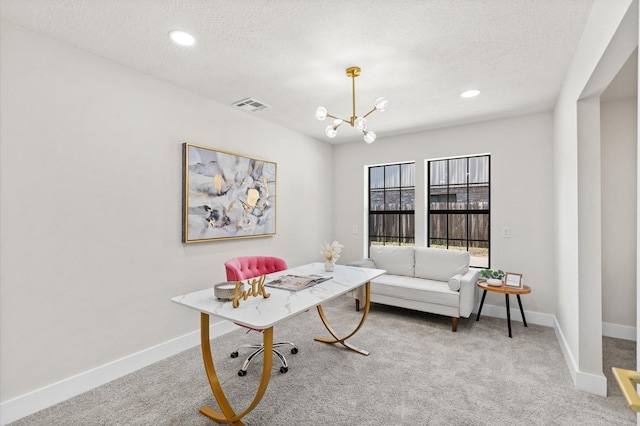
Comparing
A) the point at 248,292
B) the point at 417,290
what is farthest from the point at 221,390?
the point at 417,290

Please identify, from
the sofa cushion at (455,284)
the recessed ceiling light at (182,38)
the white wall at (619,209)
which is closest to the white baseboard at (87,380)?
the recessed ceiling light at (182,38)

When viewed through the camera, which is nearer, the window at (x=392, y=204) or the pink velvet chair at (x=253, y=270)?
the pink velvet chair at (x=253, y=270)

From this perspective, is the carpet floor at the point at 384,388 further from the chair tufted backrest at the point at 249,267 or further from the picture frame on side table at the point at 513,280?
the chair tufted backrest at the point at 249,267

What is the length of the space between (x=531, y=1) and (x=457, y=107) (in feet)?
5.75

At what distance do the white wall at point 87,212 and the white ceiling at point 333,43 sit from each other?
22 cm

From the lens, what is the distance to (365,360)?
9.08ft

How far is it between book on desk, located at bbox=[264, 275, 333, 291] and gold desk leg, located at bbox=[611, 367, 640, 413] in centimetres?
170

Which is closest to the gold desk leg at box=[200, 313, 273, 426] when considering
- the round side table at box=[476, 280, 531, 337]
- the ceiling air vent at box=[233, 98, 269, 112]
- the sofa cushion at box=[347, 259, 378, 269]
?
the ceiling air vent at box=[233, 98, 269, 112]

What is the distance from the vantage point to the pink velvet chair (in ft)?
8.62

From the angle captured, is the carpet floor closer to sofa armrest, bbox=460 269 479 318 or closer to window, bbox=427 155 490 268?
sofa armrest, bbox=460 269 479 318

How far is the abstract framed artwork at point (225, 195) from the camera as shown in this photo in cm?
301

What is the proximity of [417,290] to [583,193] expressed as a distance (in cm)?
195

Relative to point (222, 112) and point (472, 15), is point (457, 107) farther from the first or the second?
point (222, 112)

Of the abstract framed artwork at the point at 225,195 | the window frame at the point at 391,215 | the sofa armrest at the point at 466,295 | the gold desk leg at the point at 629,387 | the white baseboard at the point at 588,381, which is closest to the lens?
the gold desk leg at the point at 629,387
